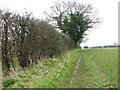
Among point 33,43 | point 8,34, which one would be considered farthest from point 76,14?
point 8,34

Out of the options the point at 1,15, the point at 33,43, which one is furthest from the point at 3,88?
the point at 33,43

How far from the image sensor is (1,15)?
8.36 metres

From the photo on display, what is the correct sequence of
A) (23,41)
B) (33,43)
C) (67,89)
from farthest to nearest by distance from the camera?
(33,43), (23,41), (67,89)

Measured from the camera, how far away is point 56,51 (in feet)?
63.1

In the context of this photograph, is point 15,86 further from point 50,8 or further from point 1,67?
point 50,8

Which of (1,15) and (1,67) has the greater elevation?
(1,15)

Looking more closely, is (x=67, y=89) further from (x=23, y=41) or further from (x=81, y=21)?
(x=81, y=21)

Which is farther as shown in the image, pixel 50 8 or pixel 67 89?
pixel 50 8

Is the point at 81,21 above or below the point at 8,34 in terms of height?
above

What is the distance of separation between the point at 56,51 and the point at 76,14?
23.1 m

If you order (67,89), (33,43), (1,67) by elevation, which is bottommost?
(67,89)

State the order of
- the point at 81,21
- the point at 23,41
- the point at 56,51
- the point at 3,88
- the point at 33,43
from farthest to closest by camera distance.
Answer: the point at 81,21
the point at 56,51
the point at 33,43
the point at 23,41
the point at 3,88


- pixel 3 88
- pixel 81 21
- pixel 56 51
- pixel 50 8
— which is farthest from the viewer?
pixel 50 8

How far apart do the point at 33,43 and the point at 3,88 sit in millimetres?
5071
